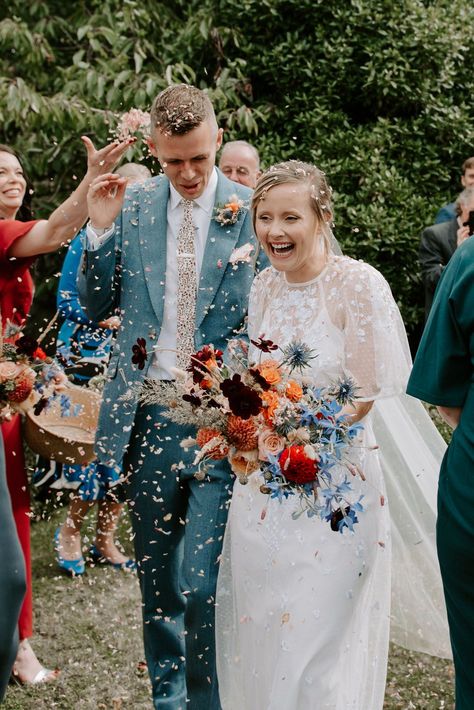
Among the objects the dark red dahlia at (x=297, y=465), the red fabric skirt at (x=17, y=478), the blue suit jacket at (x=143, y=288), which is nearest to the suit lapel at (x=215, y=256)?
the blue suit jacket at (x=143, y=288)

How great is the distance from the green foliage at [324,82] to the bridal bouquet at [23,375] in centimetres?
345

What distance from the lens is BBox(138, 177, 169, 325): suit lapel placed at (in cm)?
386

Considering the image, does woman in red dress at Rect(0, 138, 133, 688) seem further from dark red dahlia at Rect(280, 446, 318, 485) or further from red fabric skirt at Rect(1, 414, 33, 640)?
dark red dahlia at Rect(280, 446, 318, 485)

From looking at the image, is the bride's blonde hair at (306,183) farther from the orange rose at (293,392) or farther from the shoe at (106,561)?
the shoe at (106,561)

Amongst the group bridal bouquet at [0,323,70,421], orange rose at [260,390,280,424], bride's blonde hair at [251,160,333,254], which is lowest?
bridal bouquet at [0,323,70,421]

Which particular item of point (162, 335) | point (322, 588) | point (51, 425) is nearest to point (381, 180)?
point (51, 425)

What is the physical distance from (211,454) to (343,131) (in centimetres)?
515

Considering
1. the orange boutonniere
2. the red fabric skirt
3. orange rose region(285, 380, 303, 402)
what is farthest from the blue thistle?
the red fabric skirt

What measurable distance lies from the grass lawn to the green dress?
51.6 inches

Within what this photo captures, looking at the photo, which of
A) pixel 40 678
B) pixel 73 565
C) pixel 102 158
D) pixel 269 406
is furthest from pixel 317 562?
pixel 73 565

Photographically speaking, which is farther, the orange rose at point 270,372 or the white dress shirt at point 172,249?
the white dress shirt at point 172,249

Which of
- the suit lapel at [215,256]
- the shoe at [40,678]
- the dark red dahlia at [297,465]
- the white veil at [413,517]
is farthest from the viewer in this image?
the shoe at [40,678]

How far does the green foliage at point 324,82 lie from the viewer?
24.9 ft

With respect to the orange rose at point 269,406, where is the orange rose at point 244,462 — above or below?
below
